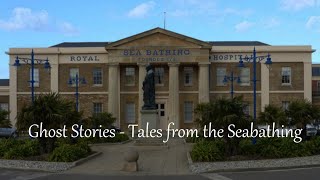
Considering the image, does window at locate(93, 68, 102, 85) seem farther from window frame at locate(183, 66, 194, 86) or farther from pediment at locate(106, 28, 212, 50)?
window frame at locate(183, 66, 194, 86)

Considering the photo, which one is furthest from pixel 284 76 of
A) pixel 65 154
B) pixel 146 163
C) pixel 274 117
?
pixel 65 154

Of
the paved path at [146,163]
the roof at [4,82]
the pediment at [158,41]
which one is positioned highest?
the pediment at [158,41]

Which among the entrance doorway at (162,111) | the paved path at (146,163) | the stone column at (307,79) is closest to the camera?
the paved path at (146,163)

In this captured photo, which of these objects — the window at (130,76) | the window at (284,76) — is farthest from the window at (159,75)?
the window at (284,76)

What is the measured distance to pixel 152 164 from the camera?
2220 cm

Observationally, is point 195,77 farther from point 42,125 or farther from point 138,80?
point 42,125

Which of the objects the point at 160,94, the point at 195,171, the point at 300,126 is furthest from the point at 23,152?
the point at 160,94

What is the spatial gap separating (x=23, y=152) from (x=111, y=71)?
35.7 metres

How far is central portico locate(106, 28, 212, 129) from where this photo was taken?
2288 inches

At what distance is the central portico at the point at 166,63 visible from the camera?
191 ft

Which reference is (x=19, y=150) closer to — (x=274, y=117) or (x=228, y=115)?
(x=228, y=115)

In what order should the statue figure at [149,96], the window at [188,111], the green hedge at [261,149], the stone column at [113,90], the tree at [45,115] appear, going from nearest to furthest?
the green hedge at [261,149]
the tree at [45,115]
the statue figure at [149,96]
the stone column at [113,90]
the window at [188,111]

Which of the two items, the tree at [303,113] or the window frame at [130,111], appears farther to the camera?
the window frame at [130,111]

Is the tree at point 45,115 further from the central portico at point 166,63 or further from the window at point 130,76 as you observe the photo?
the window at point 130,76
